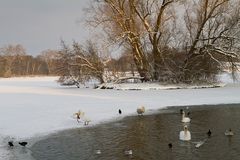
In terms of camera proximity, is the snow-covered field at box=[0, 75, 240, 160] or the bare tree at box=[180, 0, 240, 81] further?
the bare tree at box=[180, 0, 240, 81]

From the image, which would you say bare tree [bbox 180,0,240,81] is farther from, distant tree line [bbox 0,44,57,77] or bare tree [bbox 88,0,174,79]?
distant tree line [bbox 0,44,57,77]

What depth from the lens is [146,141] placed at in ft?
48.6

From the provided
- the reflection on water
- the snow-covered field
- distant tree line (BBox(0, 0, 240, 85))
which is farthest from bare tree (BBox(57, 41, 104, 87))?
the reflection on water

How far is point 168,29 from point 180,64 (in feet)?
15.2

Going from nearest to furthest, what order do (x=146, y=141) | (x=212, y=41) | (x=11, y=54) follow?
1. (x=146, y=141)
2. (x=212, y=41)
3. (x=11, y=54)

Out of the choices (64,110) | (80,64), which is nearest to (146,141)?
(64,110)

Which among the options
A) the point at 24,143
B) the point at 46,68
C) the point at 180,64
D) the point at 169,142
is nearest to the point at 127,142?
the point at 169,142

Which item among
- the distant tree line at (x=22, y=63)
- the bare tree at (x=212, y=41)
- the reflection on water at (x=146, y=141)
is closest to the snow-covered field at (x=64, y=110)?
the reflection on water at (x=146, y=141)

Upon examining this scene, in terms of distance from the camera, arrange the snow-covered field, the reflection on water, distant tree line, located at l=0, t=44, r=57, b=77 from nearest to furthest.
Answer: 1. the reflection on water
2. the snow-covered field
3. distant tree line, located at l=0, t=44, r=57, b=77

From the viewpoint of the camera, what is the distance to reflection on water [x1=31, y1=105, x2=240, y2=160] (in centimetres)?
1264

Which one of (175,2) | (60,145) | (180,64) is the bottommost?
(60,145)

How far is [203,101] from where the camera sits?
91.0ft

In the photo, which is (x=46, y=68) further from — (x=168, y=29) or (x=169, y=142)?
(x=169, y=142)

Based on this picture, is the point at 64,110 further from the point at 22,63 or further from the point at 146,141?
the point at 22,63
